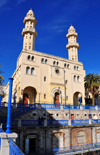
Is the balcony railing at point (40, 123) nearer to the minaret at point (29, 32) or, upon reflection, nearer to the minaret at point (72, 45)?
the minaret at point (29, 32)

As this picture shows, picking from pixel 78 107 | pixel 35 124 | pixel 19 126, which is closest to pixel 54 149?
pixel 35 124

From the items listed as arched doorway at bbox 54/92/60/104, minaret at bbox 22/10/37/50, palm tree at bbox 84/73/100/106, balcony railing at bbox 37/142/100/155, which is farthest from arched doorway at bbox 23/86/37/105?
palm tree at bbox 84/73/100/106

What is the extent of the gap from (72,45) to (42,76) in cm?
1679

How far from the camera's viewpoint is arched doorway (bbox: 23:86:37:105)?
32000 mm

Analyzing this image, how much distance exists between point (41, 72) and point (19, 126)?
15399mm

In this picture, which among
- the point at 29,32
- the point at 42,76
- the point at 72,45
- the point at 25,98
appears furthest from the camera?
the point at 72,45

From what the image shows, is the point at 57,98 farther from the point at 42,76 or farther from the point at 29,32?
the point at 29,32

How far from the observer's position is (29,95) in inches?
1272

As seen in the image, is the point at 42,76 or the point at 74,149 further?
the point at 42,76

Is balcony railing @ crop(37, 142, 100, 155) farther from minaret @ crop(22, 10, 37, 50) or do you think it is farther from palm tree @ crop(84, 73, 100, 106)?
minaret @ crop(22, 10, 37, 50)

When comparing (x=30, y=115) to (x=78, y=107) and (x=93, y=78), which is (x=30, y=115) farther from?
(x=93, y=78)

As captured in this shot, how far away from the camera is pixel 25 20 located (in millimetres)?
39281

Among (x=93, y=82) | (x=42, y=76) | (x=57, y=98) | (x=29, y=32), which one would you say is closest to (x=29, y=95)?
(x=42, y=76)

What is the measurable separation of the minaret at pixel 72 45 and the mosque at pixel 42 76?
4.97 m
